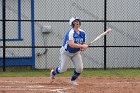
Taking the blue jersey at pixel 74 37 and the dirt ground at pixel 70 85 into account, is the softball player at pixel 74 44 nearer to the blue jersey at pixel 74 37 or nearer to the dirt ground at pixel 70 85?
the blue jersey at pixel 74 37

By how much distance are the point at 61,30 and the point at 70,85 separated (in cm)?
677

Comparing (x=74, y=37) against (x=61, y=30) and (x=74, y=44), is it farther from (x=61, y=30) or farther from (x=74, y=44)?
(x=61, y=30)

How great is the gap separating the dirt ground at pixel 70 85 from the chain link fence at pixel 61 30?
13.5 feet

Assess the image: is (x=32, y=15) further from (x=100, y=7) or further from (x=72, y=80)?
(x=72, y=80)

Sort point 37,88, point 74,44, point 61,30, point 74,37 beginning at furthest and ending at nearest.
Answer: point 61,30 → point 74,37 → point 74,44 → point 37,88

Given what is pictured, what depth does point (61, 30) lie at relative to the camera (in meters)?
19.5

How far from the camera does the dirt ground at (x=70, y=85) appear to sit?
38.3 ft

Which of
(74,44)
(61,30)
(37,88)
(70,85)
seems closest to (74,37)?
(74,44)

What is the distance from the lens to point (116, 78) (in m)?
15.2

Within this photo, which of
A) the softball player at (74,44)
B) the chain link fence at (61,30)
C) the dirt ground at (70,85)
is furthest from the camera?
the chain link fence at (61,30)

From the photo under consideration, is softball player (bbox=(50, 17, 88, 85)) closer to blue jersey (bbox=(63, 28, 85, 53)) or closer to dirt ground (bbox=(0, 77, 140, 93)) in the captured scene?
blue jersey (bbox=(63, 28, 85, 53))

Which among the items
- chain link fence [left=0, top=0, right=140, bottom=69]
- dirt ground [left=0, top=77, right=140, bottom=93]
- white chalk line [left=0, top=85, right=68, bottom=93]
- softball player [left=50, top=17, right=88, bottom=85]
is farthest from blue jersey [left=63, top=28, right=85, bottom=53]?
chain link fence [left=0, top=0, right=140, bottom=69]

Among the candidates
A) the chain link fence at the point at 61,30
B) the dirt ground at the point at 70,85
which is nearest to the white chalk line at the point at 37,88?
the dirt ground at the point at 70,85

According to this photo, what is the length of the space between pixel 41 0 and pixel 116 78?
5.64 m
